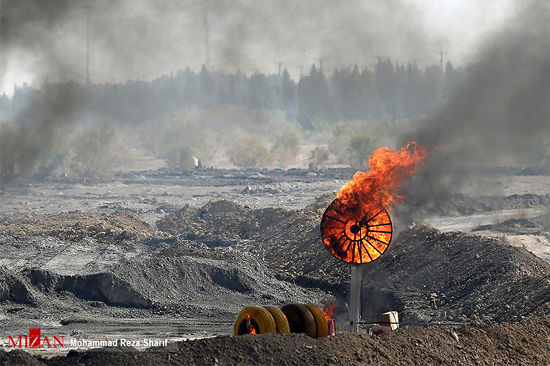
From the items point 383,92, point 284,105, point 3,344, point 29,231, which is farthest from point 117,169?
point 3,344

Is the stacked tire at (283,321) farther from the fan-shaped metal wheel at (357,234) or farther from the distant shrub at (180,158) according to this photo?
the distant shrub at (180,158)

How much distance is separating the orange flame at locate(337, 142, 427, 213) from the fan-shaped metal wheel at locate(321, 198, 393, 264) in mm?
290

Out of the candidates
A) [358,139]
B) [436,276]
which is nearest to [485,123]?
[436,276]

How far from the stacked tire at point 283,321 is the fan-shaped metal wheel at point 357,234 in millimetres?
1971

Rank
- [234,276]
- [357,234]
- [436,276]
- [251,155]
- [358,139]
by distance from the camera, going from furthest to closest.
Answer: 1. [251,155]
2. [358,139]
3. [234,276]
4. [436,276]
5. [357,234]

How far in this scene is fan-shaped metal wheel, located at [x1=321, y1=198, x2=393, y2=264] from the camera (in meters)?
18.2

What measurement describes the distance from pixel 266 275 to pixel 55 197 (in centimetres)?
3782

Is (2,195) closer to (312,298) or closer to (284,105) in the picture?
(312,298)

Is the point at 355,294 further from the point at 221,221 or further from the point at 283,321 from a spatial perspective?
the point at 221,221

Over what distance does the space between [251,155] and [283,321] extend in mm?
73312

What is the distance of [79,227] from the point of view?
3819 centimetres

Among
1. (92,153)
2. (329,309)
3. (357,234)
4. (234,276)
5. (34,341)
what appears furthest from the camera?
(92,153)

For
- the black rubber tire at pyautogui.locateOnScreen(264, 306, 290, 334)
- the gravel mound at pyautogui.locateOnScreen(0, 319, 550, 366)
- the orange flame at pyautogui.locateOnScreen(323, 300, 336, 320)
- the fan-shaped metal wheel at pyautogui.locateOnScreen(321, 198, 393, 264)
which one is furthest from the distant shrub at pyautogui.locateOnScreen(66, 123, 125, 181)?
the gravel mound at pyautogui.locateOnScreen(0, 319, 550, 366)

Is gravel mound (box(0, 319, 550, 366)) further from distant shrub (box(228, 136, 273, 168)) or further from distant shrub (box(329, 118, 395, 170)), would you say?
distant shrub (box(228, 136, 273, 168))
